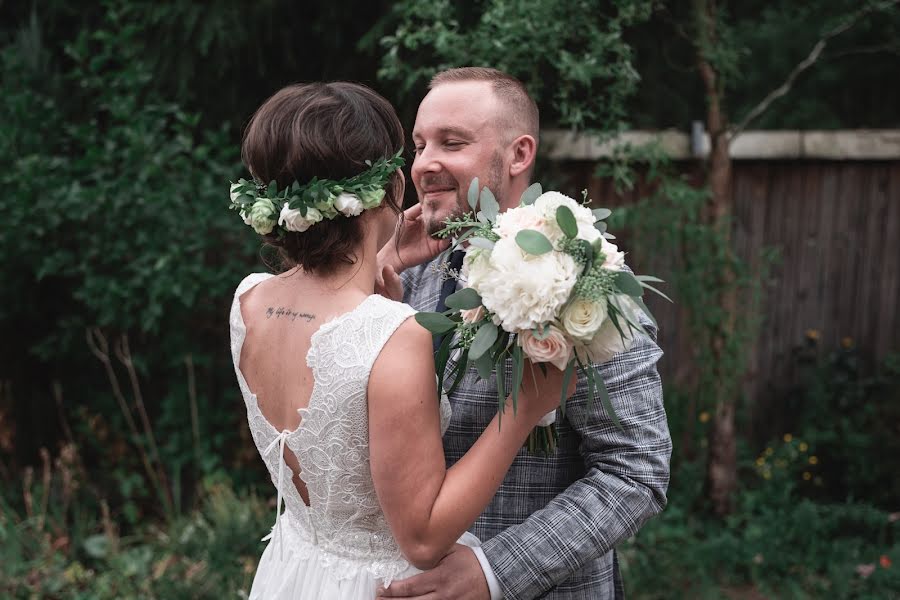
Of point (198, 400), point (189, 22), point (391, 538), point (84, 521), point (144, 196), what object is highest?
point (189, 22)

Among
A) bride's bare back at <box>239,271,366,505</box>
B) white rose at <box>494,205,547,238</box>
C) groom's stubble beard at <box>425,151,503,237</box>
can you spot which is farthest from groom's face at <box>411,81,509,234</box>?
white rose at <box>494,205,547,238</box>

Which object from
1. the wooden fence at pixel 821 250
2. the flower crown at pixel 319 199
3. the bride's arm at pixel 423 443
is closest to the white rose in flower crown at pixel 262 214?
the flower crown at pixel 319 199

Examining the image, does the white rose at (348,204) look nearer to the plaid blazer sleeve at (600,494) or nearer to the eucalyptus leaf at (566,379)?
the eucalyptus leaf at (566,379)

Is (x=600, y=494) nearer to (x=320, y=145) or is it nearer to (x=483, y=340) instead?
(x=483, y=340)

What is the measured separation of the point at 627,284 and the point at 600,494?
1.85 ft

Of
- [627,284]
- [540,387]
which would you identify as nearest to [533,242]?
[627,284]

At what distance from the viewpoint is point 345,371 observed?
1558mm

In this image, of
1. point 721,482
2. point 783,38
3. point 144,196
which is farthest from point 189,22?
point 783,38

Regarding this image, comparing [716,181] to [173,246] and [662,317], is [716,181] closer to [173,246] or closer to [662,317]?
[662,317]

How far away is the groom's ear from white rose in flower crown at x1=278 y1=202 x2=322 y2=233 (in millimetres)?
866

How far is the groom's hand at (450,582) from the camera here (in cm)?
171

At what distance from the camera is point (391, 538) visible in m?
1.80

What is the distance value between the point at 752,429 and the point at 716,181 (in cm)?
182

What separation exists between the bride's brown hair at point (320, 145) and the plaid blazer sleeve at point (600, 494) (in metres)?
0.62
